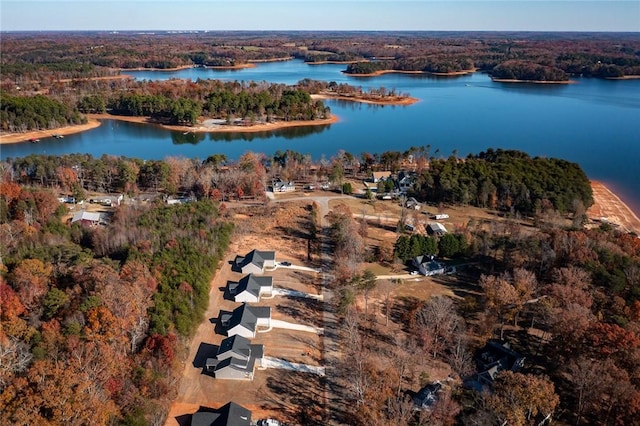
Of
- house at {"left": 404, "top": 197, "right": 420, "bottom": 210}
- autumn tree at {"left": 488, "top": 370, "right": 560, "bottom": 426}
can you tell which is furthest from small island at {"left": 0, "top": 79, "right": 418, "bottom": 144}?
autumn tree at {"left": 488, "top": 370, "right": 560, "bottom": 426}

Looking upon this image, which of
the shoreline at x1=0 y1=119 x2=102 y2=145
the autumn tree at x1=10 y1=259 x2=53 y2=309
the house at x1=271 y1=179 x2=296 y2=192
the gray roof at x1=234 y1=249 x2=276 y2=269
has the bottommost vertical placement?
the gray roof at x1=234 y1=249 x2=276 y2=269

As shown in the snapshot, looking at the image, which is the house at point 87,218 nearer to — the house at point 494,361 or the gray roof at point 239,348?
the gray roof at point 239,348

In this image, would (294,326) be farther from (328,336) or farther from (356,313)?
(356,313)

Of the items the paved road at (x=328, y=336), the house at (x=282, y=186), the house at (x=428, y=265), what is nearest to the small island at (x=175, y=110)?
the house at (x=282, y=186)

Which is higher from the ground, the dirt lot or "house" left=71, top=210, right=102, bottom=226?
"house" left=71, top=210, right=102, bottom=226

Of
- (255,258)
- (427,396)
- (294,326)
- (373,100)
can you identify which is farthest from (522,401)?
(373,100)

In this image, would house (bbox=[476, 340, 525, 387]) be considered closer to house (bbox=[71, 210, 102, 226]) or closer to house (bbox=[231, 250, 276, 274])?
house (bbox=[231, 250, 276, 274])
